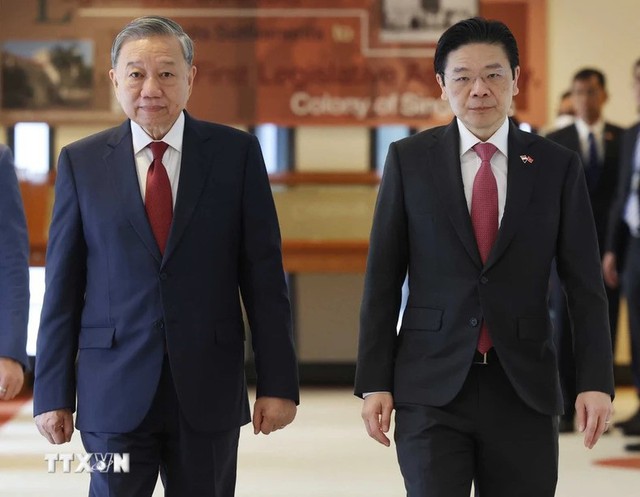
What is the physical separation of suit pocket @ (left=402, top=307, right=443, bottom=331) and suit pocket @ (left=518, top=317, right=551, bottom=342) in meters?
0.18

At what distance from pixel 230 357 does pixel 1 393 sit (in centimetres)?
90

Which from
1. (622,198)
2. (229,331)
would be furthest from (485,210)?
(622,198)

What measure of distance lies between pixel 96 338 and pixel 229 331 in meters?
0.30

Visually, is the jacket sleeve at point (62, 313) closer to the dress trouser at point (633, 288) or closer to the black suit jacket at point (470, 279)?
the black suit jacket at point (470, 279)

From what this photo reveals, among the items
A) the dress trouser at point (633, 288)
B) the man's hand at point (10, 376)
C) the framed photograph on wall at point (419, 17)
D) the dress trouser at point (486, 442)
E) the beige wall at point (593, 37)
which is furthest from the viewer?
the beige wall at point (593, 37)

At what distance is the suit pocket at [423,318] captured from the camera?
308cm

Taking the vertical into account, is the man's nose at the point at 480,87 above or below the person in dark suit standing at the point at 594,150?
above

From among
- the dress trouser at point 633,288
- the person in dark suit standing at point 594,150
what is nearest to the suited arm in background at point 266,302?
Answer: the dress trouser at point 633,288

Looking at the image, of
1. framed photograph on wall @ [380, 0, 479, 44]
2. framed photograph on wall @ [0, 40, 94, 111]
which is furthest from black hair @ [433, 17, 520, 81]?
framed photograph on wall @ [0, 40, 94, 111]

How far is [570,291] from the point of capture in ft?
10.3

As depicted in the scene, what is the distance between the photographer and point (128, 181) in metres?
3.12

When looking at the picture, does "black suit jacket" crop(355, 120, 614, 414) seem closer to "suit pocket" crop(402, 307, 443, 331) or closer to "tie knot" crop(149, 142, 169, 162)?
"suit pocket" crop(402, 307, 443, 331)

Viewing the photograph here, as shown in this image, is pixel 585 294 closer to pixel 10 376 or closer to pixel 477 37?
pixel 477 37

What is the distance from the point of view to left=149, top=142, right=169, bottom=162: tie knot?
3162 mm
